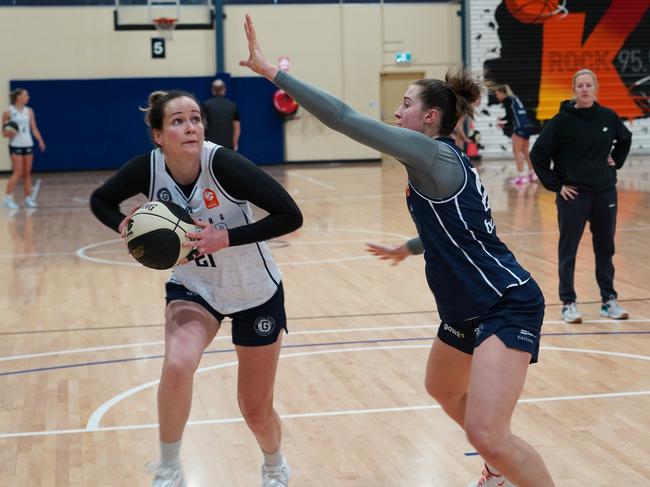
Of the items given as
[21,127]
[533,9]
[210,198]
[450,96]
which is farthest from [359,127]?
[533,9]

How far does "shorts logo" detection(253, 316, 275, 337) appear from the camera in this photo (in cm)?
394

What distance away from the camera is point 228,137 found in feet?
49.3

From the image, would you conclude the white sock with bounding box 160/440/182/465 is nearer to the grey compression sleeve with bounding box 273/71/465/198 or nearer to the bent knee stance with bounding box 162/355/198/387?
the bent knee stance with bounding box 162/355/198/387

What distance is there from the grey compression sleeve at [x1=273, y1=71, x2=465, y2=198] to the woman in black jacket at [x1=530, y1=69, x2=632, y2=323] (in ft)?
12.9

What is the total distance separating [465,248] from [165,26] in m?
20.3

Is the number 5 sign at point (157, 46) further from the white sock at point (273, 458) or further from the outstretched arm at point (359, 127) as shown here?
the outstretched arm at point (359, 127)

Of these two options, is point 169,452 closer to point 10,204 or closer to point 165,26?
point 10,204

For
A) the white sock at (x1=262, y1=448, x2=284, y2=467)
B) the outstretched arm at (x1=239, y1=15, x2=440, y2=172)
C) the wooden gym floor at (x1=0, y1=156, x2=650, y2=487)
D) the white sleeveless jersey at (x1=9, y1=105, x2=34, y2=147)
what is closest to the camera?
the outstretched arm at (x1=239, y1=15, x2=440, y2=172)

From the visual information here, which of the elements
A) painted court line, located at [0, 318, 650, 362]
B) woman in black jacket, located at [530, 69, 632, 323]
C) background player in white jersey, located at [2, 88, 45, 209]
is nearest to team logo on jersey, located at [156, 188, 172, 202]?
painted court line, located at [0, 318, 650, 362]

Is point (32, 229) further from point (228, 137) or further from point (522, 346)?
point (522, 346)

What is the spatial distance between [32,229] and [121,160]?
410 inches

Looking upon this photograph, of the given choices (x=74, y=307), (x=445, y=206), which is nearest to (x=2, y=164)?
(x=74, y=307)

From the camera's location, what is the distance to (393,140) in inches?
129

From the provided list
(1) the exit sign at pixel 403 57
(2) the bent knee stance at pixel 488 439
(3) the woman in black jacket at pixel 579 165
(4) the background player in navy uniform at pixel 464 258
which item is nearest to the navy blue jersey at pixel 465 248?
(4) the background player in navy uniform at pixel 464 258
